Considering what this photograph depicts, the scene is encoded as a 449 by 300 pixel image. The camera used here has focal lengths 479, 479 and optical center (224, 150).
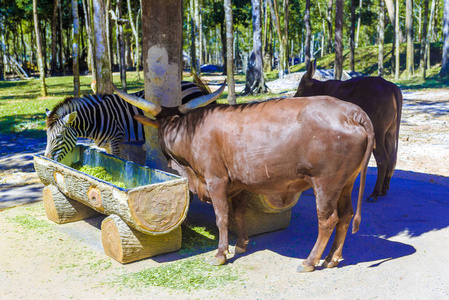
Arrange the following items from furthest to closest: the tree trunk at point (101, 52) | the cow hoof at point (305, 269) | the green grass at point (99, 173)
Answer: the tree trunk at point (101, 52), the green grass at point (99, 173), the cow hoof at point (305, 269)

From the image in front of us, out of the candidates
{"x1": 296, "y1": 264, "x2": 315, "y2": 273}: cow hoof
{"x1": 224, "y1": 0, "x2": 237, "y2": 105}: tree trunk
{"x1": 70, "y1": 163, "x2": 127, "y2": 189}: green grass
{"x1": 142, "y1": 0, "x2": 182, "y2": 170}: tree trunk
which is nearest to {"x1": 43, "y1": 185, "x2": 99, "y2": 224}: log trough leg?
{"x1": 70, "y1": 163, "x2": 127, "y2": 189}: green grass

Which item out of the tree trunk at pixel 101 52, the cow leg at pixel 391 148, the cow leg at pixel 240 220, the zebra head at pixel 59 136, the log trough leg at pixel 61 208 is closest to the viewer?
the cow leg at pixel 240 220

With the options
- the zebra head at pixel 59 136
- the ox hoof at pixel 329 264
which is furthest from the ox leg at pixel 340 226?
the zebra head at pixel 59 136

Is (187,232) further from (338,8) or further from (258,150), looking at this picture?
(338,8)

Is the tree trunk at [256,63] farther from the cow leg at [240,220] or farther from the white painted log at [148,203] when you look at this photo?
the white painted log at [148,203]

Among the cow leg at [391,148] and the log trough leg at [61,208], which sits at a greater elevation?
the cow leg at [391,148]

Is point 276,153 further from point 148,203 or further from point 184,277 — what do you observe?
point 184,277

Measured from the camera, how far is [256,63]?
65.8 feet

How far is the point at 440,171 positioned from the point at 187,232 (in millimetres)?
5580

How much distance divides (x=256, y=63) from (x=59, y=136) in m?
13.9

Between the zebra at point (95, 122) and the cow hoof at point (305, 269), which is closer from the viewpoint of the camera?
the cow hoof at point (305, 269)

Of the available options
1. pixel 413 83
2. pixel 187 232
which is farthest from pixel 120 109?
pixel 413 83

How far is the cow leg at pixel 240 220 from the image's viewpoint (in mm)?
5564

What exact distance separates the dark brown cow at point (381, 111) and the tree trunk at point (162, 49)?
86.1 inches
